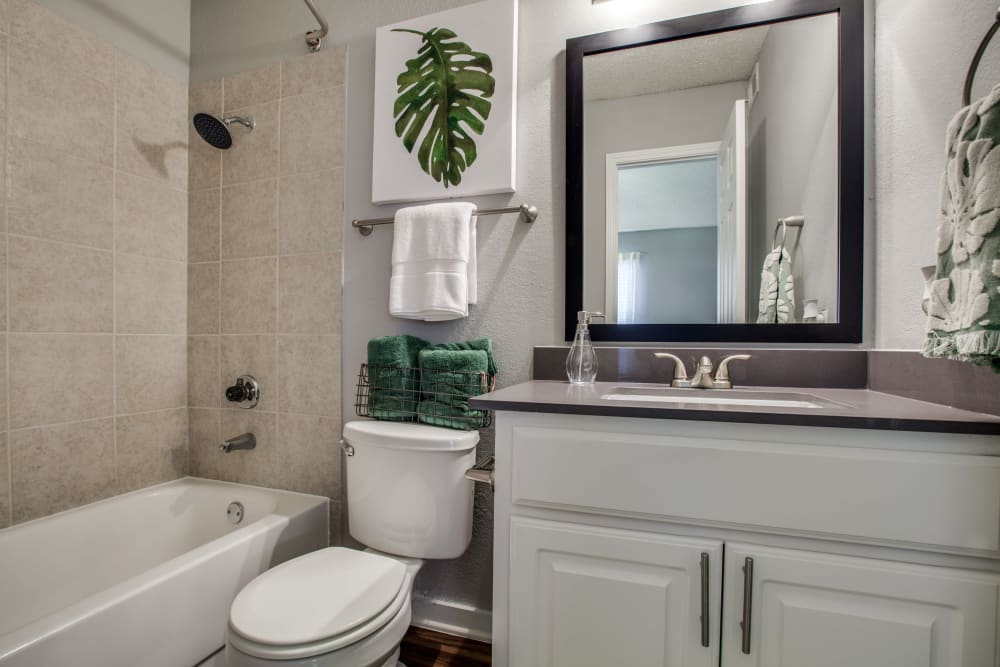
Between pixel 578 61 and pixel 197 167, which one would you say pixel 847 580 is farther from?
pixel 197 167

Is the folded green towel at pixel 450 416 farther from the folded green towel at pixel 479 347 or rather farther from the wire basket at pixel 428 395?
the folded green towel at pixel 479 347

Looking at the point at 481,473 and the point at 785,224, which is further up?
the point at 785,224

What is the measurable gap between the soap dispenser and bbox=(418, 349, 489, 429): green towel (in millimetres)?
249

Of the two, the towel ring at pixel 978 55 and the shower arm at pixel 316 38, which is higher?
the shower arm at pixel 316 38

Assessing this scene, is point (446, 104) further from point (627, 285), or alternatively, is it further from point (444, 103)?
point (627, 285)

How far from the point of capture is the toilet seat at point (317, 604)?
0.84 metres

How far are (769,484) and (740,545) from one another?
12 centimetres

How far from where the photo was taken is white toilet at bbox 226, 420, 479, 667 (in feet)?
2.79

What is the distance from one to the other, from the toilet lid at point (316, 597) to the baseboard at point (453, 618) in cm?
49

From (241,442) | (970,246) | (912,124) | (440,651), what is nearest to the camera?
(970,246)

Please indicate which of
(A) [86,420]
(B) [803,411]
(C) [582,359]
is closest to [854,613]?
(B) [803,411]

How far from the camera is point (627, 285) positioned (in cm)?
134

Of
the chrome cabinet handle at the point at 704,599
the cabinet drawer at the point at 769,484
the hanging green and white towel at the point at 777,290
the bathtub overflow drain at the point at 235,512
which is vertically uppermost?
the hanging green and white towel at the point at 777,290

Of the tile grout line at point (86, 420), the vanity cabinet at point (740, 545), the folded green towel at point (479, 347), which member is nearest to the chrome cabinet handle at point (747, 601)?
the vanity cabinet at point (740, 545)
